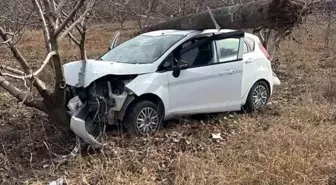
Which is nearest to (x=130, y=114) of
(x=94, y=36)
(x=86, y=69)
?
(x=86, y=69)

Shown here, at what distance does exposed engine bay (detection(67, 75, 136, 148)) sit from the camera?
22.2 feet

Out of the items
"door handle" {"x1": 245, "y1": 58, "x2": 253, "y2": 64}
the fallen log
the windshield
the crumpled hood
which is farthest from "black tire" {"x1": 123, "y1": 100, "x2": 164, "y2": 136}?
"door handle" {"x1": 245, "y1": 58, "x2": 253, "y2": 64}

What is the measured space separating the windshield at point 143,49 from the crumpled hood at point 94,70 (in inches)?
9.3

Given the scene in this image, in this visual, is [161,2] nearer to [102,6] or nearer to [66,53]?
[102,6]

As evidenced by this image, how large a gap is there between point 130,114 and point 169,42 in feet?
4.55

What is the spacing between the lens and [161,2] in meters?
17.7

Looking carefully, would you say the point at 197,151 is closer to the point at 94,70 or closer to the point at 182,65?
the point at 182,65

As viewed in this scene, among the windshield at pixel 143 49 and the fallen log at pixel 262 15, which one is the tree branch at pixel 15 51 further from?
the fallen log at pixel 262 15

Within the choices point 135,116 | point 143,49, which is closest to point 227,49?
point 143,49

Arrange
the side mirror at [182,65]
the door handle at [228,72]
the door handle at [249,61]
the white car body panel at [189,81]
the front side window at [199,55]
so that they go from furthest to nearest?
the door handle at [249,61] < the door handle at [228,72] < the front side window at [199,55] < the side mirror at [182,65] < the white car body panel at [189,81]

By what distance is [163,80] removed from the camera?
711cm

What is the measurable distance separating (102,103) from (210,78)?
1.81 meters

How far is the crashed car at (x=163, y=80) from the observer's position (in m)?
6.82

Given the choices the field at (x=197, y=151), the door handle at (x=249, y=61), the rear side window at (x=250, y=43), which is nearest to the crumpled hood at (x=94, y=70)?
the field at (x=197, y=151)
